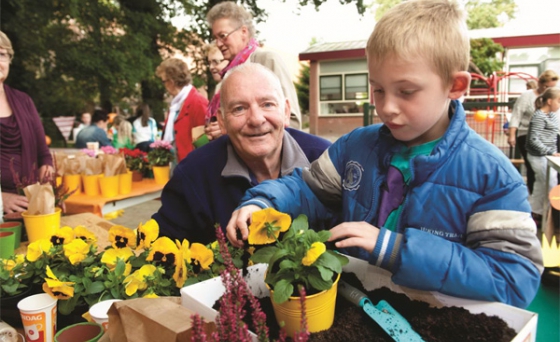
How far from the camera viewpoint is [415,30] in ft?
3.65

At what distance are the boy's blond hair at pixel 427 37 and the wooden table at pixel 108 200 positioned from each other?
3308 millimetres

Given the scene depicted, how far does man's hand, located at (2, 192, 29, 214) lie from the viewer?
2.48 m

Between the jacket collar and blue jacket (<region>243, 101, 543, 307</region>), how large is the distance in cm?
60

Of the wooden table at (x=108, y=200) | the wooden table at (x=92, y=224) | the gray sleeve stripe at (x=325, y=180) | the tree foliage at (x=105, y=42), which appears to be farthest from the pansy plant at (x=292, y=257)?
the tree foliage at (x=105, y=42)

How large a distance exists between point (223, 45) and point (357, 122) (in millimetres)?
17626

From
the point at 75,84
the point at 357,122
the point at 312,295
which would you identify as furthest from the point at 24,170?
the point at 357,122

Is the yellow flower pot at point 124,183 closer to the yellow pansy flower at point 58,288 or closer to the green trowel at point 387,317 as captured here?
the yellow pansy flower at point 58,288

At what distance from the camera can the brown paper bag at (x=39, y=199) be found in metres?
2.34

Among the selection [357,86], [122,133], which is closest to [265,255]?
[122,133]

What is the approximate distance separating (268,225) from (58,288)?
2.51 ft

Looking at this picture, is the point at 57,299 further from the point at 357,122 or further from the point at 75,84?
the point at 357,122

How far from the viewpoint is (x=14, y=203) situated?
8.14 feet

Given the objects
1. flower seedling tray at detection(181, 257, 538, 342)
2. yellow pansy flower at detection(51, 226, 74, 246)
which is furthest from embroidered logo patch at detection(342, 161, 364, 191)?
yellow pansy flower at detection(51, 226, 74, 246)

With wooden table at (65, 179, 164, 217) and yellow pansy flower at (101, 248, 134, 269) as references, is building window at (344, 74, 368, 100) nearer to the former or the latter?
wooden table at (65, 179, 164, 217)
